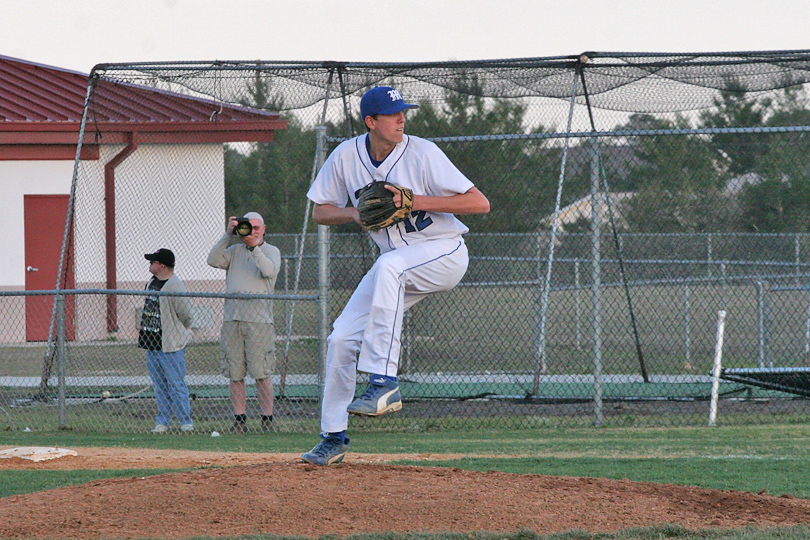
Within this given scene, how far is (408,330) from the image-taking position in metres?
11.2

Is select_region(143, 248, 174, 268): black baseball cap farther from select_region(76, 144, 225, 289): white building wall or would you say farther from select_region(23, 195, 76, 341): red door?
select_region(23, 195, 76, 341): red door

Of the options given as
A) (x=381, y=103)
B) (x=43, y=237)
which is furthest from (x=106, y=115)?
(x=381, y=103)

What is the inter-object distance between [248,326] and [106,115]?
7466 mm

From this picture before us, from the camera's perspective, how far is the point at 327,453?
205 inches

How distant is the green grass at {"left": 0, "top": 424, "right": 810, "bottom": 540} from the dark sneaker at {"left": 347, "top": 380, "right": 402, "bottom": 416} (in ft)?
2.57

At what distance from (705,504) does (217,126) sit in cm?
1205

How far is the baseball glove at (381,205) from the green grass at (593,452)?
1622mm

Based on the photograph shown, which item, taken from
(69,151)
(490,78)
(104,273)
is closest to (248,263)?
(490,78)

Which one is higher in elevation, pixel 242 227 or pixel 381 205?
pixel 381 205

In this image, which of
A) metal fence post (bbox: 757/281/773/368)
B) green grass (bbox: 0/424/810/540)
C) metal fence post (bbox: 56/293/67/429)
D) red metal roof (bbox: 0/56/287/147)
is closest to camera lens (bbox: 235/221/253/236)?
green grass (bbox: 0/424/810/540)

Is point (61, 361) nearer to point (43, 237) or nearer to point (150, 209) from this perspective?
point (150, 209)

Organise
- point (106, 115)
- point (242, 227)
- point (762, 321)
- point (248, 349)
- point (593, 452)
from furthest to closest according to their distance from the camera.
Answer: point (106, 115)
point (762, 321)
point (248, 349)
point (242, 227)
point (593, 452)

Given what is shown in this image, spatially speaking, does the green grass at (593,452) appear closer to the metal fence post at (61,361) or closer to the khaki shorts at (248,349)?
the metal fence post at (61,361)

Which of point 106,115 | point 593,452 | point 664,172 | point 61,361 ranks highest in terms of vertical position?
point 106,115
